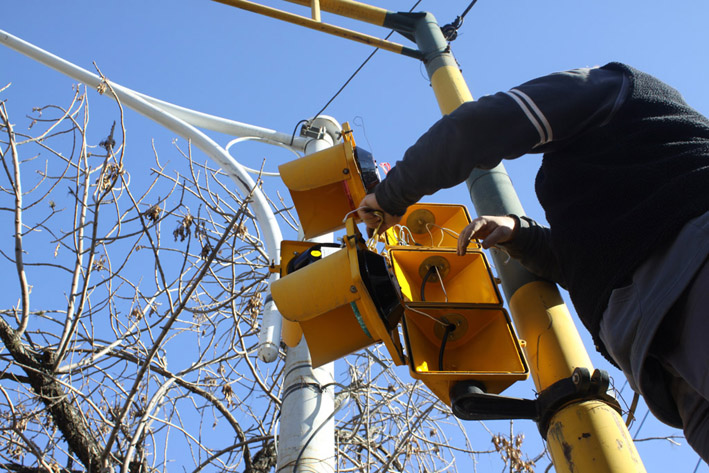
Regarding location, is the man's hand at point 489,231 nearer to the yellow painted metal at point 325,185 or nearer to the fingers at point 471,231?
the fingers at point 471,231

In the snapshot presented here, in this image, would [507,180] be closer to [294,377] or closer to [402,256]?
[402,256]

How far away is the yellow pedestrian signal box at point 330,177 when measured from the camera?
9.47 feet

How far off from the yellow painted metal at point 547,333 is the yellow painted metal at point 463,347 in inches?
2.3

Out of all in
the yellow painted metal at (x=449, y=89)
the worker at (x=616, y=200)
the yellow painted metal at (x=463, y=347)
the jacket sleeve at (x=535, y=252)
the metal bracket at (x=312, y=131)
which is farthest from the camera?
the metal bracket at (x=312, y=131)

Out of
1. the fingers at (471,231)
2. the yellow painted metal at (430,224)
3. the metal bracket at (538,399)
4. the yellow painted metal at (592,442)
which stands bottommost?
the yellow painted metal at (592,442)

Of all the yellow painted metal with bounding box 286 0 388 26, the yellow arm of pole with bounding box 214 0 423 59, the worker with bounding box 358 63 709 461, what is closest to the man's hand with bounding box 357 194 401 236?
the worker with bounding box 358 63 709 461

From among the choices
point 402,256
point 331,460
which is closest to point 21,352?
point 331,460

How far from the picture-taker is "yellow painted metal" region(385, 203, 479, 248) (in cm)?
321

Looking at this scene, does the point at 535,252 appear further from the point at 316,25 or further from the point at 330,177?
the point at 316,25

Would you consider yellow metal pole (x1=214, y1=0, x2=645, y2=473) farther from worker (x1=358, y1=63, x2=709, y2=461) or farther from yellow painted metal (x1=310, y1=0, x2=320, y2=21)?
yellow painted metal (x1=310, y1=0, x2=320, y2=21)

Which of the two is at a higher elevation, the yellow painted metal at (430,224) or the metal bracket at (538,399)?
the yellow painted metal at (430,224)

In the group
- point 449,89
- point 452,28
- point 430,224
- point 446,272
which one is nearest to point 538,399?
point 446,272

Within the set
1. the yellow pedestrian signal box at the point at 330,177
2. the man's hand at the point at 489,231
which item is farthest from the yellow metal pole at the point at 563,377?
the yellow pedestrian signal box at the point at 330,177

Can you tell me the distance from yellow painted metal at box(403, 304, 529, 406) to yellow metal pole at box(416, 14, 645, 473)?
64mm
